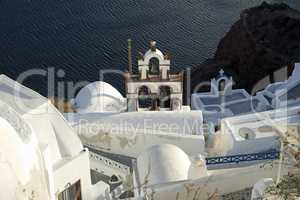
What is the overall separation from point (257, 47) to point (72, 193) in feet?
65.7

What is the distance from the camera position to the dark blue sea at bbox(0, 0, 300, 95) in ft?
93.0

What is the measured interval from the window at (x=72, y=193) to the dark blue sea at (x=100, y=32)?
52.7 feet

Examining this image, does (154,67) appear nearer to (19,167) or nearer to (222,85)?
(222,85)

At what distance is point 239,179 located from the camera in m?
9.35

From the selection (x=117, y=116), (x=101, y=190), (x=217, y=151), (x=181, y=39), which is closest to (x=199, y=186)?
(x=101, y=190)

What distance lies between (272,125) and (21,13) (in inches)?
1000

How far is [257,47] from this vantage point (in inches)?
1100

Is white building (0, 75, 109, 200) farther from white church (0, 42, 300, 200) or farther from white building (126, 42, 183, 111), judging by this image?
white building (126, 42, 183, 111)

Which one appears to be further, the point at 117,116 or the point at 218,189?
the point at 117,116

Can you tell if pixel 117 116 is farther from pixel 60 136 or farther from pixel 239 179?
pixel 239 179

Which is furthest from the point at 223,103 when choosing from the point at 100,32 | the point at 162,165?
the point at 100,32

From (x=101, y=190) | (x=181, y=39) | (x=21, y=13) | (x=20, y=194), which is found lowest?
(x=101, y=190)

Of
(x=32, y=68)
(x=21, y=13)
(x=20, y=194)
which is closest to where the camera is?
(x=20, y=194)

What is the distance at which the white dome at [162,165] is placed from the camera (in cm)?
987
